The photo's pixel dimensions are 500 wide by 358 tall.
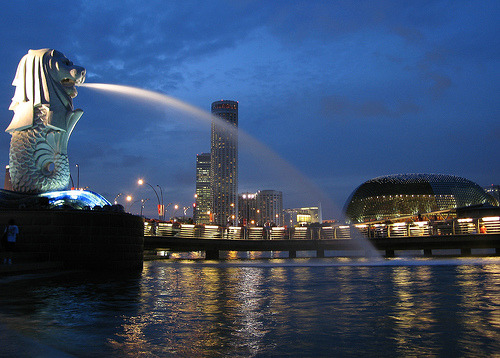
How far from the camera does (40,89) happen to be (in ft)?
80.9

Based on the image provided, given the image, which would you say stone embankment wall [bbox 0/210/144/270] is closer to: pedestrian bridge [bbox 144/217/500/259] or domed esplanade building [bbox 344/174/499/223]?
pedestrian bridge [bbox 144/217/500/259]

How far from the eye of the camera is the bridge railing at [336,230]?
39.5m

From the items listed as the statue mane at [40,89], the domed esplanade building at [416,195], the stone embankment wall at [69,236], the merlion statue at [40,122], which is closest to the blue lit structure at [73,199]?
the merlion statue at [40,122]

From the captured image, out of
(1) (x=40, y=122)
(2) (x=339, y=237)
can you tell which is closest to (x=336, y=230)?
(2) (x=339, y=237)

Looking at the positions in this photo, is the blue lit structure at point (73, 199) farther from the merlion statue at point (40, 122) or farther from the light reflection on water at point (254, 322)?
the light reflection on water at point (254, 322)

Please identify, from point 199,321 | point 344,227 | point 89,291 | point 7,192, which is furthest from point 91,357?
point 344,227

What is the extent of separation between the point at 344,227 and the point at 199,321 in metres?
37.5

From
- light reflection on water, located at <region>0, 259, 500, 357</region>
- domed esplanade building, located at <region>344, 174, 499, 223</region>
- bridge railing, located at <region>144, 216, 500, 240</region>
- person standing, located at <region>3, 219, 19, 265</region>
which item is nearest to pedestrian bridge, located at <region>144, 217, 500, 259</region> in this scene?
bridge railing, located at <region>144, 216, 500, 240</region>

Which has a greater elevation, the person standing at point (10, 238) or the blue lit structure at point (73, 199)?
the blue lit structure at point (73, 199)

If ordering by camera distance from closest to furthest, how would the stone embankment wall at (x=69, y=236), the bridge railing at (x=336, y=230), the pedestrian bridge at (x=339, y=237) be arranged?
1. the stone embankment wall at (x=69, y=236)
2. the pedestrian bridge at (x=339, y=237)
3. the bridge railing at (x=336, y=230)

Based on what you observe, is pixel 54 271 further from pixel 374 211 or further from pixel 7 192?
pixel 374 211

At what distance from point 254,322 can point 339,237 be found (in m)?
37.4

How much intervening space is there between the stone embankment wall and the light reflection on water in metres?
7.91

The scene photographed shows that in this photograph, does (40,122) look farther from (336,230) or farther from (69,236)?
(336,230)
